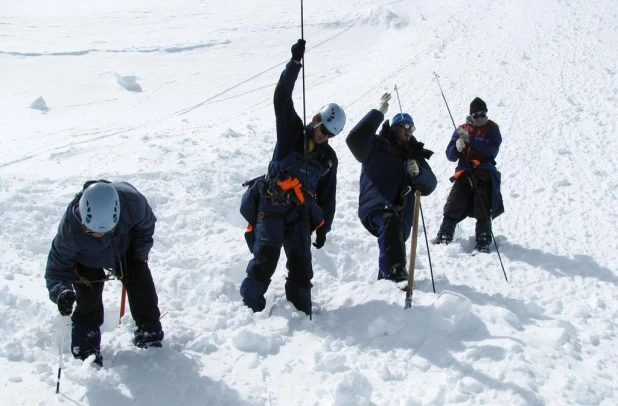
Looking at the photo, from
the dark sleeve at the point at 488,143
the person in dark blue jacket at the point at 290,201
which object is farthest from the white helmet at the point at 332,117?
the dark sleeve at the point at 488,143

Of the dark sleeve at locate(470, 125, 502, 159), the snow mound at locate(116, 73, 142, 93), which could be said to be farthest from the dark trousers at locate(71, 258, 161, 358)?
the snow mound at locate(116, 73, 142, 93)

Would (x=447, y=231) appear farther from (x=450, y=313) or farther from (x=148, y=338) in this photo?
(x=148, y=338)

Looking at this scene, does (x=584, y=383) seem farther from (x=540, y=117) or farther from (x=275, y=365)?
(x=540, y=117)

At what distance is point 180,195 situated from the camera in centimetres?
861

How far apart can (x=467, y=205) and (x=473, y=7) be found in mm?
15428

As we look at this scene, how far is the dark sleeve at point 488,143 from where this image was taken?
757cm

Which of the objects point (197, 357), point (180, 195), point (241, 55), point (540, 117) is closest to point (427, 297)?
point (197, 357)

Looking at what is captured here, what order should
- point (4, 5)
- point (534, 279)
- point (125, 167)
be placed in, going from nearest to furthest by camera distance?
1. point (534, 279)
2. point (125, 167)
3. point (4, 5)

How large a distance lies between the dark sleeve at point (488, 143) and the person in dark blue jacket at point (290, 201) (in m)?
2.54

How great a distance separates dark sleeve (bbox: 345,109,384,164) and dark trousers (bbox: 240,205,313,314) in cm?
100

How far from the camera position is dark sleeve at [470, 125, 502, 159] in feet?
24.8

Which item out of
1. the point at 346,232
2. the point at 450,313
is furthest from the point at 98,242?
the point at 346,232

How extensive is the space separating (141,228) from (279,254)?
4.49ft

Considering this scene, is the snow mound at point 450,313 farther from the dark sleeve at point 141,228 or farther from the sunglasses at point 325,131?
the dark sleeve at point 141,228
